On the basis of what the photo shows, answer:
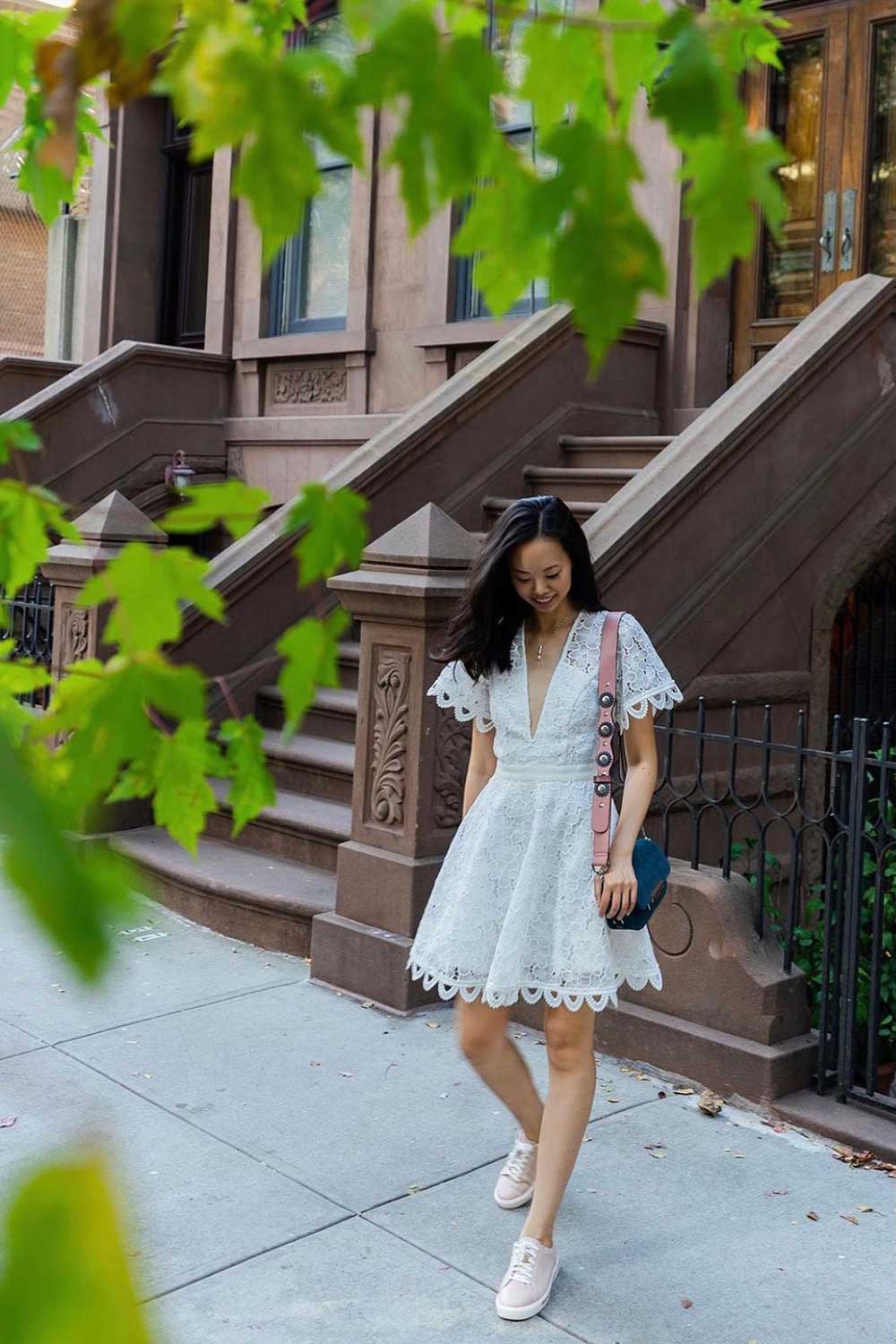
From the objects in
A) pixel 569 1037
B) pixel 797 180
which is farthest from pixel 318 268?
pixel 569 1037

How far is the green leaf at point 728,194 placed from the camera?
1.23 m

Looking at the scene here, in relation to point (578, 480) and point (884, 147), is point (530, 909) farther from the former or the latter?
point (884, 147)

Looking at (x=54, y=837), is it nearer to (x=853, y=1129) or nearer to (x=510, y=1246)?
(x=510, y=1246)

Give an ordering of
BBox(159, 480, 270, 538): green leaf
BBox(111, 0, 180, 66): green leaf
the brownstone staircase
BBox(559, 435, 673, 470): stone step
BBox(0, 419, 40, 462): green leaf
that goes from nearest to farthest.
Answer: BBox(111, 0, 180, 66): green leaf < BBox(159, 480, 270, 538): green leaf < BBox(0, 419, 40, 462): green leaf < the brownstone staircase < BBox(559, 435, 673, 470): stone step

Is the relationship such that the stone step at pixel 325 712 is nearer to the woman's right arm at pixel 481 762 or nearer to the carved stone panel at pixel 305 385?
the woman's right arm at pixel 481 762

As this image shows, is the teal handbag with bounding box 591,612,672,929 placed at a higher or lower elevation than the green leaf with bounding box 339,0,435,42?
lower

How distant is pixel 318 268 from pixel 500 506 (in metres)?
4.71

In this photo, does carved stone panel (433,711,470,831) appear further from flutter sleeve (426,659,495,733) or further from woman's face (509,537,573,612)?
woman's face (509,537,573,612)

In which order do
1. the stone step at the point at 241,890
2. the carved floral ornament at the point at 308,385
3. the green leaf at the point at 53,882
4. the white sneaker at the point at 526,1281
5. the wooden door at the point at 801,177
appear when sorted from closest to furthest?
the green leaf at the point at 53,882, the white sneaker at the point at 526,1281, the stone step at the point at 241,890, the wooden door at the point at 801,177, the carved floral ornament at the point at 308,385

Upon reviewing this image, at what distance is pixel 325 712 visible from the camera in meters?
8.30

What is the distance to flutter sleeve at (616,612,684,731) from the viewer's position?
3.93 meters

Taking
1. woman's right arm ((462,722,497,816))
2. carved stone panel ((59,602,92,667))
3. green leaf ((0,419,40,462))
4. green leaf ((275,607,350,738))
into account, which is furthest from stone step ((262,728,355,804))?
green leaf ((275,607,350,738))

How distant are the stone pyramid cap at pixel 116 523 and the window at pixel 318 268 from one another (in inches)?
182

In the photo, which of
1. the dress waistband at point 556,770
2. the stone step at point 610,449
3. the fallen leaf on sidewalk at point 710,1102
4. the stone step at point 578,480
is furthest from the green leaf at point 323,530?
the stone step at point 610,449
